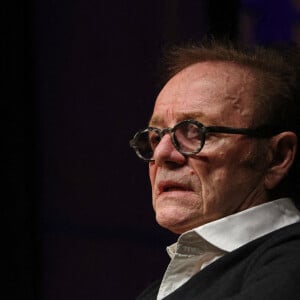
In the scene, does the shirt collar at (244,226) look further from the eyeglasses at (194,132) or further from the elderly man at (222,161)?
the eyeglasses at (194,132)

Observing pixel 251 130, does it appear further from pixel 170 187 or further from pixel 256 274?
pixel 256 274

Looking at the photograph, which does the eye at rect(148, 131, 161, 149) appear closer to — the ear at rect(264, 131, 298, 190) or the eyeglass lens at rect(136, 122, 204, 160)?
the eyeglass lens at rect(136, 122, 204, 160)

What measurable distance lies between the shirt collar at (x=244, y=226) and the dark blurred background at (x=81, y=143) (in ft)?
2.80

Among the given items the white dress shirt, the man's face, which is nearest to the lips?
the man's face

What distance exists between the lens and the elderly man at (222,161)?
1485mm

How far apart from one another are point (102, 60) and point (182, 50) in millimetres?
682

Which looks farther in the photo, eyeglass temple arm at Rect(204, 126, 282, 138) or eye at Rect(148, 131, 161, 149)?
eye at Rect(148, 131, 161, 149)

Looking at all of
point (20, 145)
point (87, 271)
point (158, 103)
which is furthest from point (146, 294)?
point (20, 145)

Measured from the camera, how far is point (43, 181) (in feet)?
8.18

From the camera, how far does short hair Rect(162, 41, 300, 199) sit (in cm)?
158

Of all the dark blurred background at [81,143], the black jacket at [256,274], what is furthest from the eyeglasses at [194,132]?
the dark blurred background at [81,143]

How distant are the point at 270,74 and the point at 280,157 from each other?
18cm

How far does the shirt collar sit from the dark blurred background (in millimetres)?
854

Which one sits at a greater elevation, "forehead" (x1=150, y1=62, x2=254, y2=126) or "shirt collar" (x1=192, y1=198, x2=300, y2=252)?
"forehead" (x1=150, y1=62, x2=254, y2=126)
